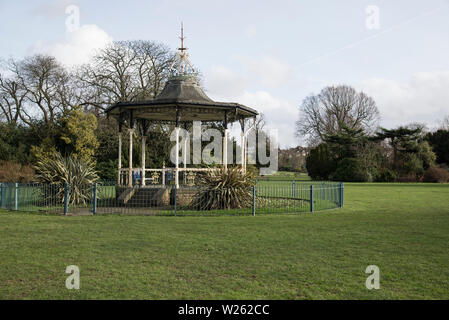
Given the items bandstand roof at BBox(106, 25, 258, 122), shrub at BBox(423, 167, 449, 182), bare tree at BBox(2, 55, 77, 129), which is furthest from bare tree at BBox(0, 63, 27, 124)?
shrub at BBox(423, 167, 449, 182)

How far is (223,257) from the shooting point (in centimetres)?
724

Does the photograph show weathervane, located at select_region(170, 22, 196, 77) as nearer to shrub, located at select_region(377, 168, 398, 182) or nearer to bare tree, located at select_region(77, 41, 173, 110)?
bare tree, located at select_region(77, 41, 173, 110)

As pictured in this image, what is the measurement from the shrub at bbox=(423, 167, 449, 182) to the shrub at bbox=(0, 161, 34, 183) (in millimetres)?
37116

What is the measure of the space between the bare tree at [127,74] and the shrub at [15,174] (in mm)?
10259

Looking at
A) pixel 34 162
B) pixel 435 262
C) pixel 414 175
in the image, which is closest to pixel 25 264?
pixel 435 262

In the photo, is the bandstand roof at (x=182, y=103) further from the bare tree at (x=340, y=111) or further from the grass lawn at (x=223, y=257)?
the bare tree at (x=340, y=111)

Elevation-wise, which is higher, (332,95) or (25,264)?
(332,95)

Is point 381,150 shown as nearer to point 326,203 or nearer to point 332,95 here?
point 332,95

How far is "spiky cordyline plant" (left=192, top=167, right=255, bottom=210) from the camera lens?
1453 centimetres

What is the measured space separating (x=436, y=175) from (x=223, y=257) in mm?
39350

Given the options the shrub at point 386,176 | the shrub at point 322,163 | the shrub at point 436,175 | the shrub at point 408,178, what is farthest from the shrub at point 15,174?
the shrub at point 436,175

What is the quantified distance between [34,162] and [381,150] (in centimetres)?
3543

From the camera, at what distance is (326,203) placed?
58.0ft

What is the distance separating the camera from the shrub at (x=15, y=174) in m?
24.0
